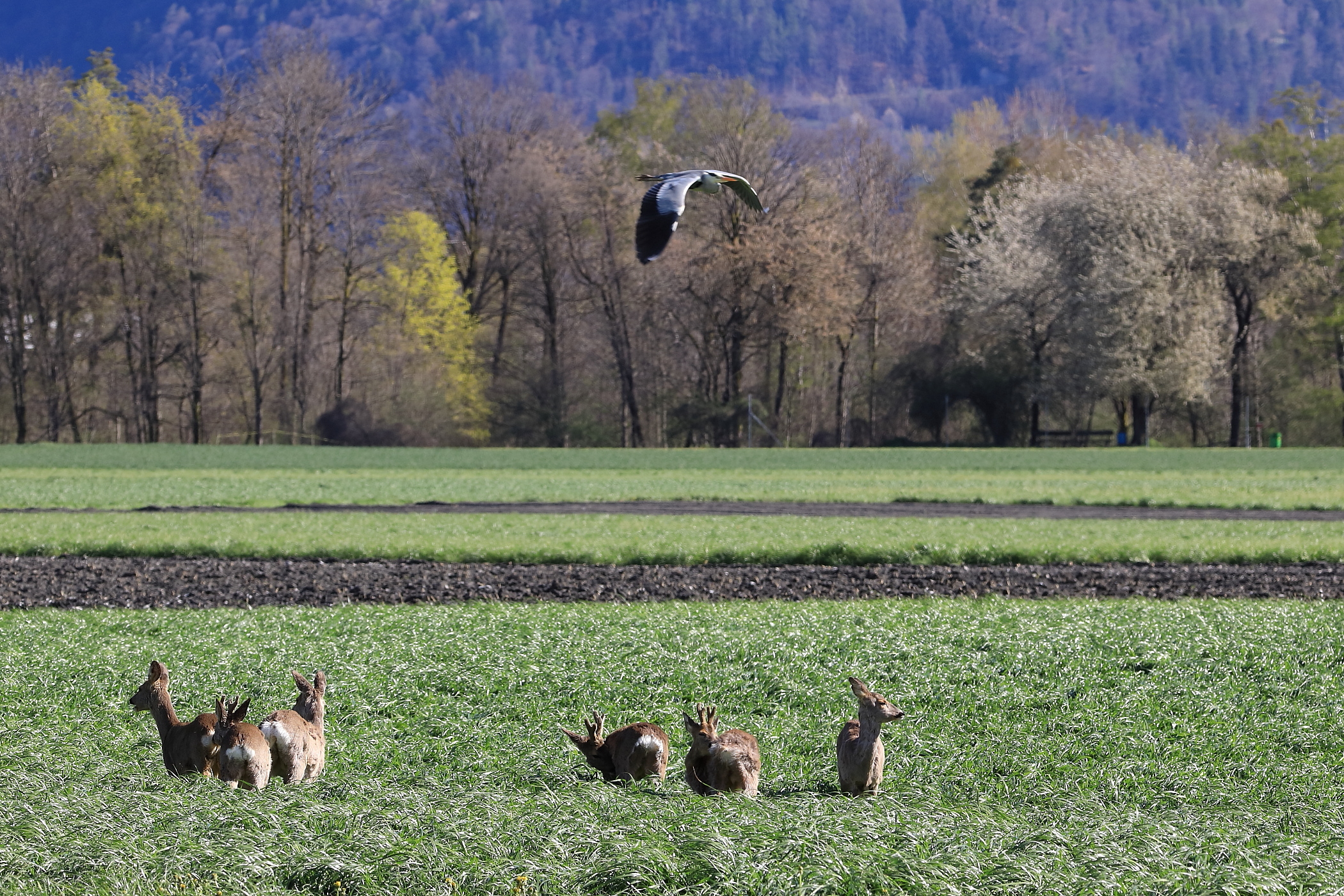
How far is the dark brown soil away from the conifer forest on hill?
123 feet

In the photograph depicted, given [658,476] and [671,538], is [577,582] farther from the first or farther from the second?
[658,476]

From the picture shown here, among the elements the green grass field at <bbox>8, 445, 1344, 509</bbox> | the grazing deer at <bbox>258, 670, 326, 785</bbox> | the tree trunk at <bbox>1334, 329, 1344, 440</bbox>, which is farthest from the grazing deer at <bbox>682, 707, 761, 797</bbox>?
the tree trunk at <bbox>1334, 329, 1344, 440</bbox>

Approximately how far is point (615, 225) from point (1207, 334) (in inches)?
1019

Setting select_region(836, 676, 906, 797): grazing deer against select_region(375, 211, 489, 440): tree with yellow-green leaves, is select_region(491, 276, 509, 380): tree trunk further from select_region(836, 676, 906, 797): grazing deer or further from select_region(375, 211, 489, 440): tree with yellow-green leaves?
select_region(836, 676, 906, 797): grazing deer

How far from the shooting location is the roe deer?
199 inches

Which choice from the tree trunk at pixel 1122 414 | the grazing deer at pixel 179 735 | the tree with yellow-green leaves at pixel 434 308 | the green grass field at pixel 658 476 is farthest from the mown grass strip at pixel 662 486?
the tree trunk at pixel 1122 414

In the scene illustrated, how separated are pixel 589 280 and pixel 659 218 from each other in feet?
174

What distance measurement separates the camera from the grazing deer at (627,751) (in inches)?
206

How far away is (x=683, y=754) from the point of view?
627 centimetres

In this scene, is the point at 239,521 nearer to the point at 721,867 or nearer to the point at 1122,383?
the point at 721,867

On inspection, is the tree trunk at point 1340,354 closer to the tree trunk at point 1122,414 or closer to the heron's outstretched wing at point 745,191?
the tree trunk at point 1122,414

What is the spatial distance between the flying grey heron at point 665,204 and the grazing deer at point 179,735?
9.28 feet

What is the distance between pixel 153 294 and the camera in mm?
52781

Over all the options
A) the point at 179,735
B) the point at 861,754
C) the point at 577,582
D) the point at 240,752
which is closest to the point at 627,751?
the point at 861,754
